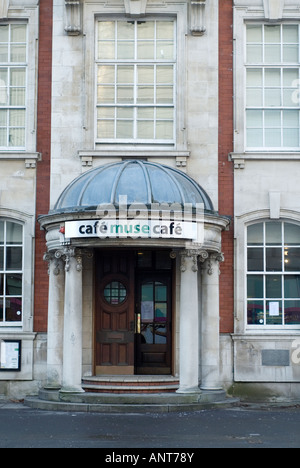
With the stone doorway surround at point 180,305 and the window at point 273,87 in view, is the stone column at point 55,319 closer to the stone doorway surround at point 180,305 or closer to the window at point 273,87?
the stone doorway surround at point 180,305

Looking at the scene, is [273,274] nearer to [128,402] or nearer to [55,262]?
[128,402]

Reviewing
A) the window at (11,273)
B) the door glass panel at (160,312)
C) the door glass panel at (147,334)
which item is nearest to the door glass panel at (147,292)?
the door glass panel at (160,312)

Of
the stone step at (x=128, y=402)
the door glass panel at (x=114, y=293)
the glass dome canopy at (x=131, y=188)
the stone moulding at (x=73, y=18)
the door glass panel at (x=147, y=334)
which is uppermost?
the stone moulding at (x=73, y=18)

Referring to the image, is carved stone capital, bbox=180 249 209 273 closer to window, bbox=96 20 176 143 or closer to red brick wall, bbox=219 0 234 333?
red brick wall, bbox=219 0 234 333

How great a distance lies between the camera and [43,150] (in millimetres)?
18938

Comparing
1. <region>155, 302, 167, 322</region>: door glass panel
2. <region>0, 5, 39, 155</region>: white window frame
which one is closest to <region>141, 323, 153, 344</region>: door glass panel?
<region>155, 302, 167, 322</region>: door glass panel

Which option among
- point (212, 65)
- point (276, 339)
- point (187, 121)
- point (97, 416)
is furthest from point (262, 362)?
point (212, 65)

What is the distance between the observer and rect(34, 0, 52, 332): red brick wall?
61.1ft

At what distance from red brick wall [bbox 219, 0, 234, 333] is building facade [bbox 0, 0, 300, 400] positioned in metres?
0.03

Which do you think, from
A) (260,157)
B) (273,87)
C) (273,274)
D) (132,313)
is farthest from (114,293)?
(273,87)

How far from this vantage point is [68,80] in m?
19.0

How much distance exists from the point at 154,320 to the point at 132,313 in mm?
559

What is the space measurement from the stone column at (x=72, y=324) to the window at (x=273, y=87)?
5047 mm

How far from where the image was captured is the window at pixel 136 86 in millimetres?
19125
